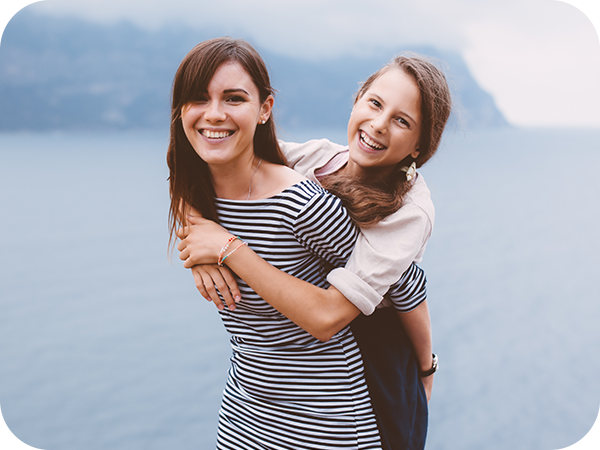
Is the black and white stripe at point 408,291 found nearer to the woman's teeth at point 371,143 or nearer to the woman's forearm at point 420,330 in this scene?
the woman's forearm at point 420,330

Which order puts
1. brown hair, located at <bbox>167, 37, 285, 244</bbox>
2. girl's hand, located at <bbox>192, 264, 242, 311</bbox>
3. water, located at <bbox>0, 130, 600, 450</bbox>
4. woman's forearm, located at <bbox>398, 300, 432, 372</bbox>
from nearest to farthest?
brown hair, located at <bbox>167, 37, 285, 244</bbox> → girl's hand, located at <bbox>192, 264, 242, 311</bbox> → woman's forearm, located at <bbox>398, 300, 432, 372</bbox> → water, located at <bbox>0, 130, 600, 450</bbox>

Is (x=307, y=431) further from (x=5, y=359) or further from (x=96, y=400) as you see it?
(x=5, y=359)

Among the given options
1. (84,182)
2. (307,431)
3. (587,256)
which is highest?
(84,182)

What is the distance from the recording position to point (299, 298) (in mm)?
1045

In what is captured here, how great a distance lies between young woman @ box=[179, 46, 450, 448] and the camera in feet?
3.44

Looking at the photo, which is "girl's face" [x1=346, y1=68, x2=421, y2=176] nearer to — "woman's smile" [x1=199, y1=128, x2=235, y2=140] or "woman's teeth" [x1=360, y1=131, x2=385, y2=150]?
"woman's teeth" [x1=360, y1=131, x2=385, y2=150]

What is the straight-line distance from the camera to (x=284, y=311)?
105 cm

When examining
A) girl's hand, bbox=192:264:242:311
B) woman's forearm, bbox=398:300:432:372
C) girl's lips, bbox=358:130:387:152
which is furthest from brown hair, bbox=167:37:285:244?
woman's forearm, bbox=398:300:432:372

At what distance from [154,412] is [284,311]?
220cm

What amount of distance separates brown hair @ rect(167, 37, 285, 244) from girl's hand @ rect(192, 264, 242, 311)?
0.12 m

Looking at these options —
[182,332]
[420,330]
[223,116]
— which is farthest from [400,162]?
[182,332]

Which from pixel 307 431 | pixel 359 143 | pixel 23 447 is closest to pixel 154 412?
pixel 23 447

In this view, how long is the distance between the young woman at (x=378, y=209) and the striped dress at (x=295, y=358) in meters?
0.04

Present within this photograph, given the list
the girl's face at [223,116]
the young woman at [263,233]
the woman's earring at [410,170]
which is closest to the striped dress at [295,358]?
the young woman at [263,233]
